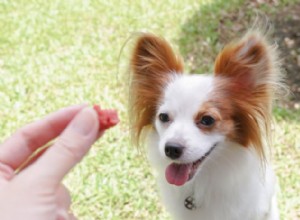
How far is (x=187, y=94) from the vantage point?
2008 millimetres

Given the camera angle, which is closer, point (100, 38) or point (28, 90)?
point (28, 90)

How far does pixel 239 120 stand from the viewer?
2.09 m

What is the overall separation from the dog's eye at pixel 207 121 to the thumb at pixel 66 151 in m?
0.74

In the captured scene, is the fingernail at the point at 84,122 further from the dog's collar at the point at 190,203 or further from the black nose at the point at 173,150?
the dog's collar at the point at 190,203

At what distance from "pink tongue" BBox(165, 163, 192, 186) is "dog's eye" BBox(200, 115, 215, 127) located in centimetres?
22

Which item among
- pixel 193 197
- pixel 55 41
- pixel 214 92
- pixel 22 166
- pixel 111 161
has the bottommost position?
→ pixel 111 161

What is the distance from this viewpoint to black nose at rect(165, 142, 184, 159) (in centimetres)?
192

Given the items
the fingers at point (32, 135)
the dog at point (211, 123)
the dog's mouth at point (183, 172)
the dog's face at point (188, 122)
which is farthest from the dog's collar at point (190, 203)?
the fingers at point (32, 135)

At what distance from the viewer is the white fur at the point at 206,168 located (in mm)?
1982

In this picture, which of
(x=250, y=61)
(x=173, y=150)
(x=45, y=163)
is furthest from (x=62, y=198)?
(x=250, y=61)

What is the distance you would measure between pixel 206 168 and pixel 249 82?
487mm

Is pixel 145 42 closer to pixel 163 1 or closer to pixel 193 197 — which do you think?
pixel 193 197

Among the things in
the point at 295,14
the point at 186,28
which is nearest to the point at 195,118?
the point at 186,28

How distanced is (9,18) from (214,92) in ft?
11.7
